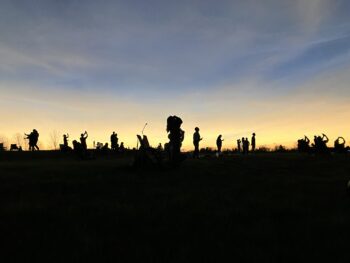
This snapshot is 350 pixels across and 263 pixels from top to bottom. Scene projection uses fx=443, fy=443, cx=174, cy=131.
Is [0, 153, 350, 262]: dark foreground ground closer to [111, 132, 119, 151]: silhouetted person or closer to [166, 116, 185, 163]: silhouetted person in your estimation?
[166, 116, 185, 163]: silhouetted person

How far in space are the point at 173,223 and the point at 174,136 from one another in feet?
45.5

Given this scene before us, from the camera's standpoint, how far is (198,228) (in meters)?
7.80

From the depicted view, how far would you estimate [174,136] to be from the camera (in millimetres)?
22031

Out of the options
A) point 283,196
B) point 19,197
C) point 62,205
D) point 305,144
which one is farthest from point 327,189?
point 305,144

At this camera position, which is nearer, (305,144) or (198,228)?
(198,228)

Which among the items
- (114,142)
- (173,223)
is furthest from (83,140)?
(173,223)

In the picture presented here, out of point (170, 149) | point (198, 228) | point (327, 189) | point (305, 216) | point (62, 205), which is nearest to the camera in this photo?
point (198, 228)

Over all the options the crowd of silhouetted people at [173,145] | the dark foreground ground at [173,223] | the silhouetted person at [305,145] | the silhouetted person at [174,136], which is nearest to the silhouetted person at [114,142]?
the crowd of silhouetted people at [173,145]

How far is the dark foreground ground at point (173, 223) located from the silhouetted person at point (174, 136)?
283 inches

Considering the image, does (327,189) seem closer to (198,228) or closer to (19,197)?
(198,228)

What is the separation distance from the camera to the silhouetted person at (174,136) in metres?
22.0

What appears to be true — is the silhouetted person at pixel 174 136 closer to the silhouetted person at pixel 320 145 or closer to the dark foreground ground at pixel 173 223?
the dark foreground ground at pixel 173 223

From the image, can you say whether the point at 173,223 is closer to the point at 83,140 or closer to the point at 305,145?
the point at 83,140

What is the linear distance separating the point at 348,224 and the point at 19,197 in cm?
813
